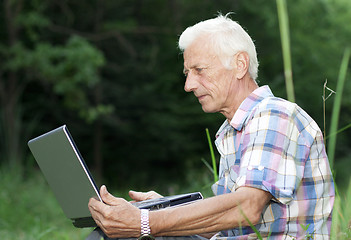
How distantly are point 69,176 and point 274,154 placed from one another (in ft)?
2.39

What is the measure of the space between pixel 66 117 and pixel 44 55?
5.49 m

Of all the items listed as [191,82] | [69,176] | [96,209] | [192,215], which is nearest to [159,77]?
[191,82]

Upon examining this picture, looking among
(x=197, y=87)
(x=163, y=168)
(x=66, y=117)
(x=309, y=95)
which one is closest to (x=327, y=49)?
(x=309, y=95)

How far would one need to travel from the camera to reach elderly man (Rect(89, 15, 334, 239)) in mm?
1676

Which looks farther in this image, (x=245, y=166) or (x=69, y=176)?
(x=69, y=176)

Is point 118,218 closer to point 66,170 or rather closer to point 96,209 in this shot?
point 96,209

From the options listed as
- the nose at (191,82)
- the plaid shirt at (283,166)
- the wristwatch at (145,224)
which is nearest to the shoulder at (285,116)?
the plaid shirt at (283,166)

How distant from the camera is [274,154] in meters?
1.68

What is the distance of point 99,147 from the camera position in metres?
16.5

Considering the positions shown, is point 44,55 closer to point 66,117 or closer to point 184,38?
point 66,117

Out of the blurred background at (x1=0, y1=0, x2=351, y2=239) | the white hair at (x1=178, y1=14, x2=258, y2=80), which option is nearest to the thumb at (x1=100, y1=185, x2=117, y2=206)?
the white hair at (x1=178, y1=14, x2=258, y2=80)

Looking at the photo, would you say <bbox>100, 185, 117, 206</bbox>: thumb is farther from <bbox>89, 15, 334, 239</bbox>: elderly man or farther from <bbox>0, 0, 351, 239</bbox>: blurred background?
<bbox>0, 0, 351, 239</bbox>: blurred background

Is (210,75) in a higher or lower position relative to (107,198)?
higher

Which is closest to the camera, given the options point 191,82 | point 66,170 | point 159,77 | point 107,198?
point 107,198
